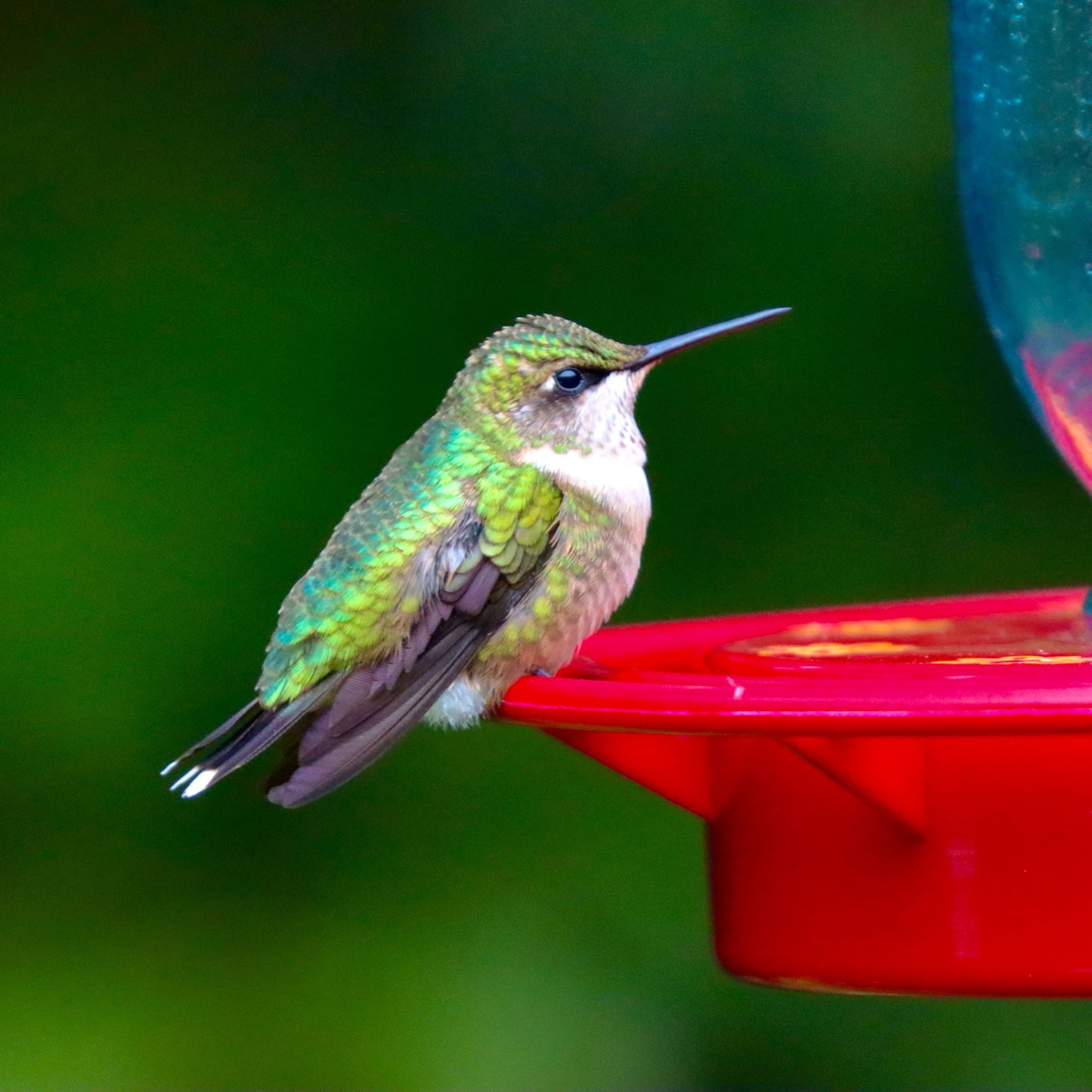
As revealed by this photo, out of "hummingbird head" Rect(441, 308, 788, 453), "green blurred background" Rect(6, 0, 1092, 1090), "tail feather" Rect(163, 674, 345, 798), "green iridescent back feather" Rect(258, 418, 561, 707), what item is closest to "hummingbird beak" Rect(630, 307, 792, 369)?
"hummingbird head" Rect(441, 308, 788, 453)

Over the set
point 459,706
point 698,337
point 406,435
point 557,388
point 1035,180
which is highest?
point 1035,180

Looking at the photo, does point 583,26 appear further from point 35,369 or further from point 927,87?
point 35,369

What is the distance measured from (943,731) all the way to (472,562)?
1.25 meters

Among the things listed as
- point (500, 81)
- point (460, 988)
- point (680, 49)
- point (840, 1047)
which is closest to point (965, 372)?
point (680, 49)

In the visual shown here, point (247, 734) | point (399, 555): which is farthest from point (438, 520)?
point (247, 734)

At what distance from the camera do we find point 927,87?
12.8 ft

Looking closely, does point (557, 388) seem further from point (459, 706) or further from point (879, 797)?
point (879, 797)

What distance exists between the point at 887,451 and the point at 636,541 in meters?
1.41

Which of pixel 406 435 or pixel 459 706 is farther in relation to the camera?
pixel 406 435

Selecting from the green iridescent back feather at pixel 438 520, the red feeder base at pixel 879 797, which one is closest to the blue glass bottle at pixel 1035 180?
the red feeder base at pixel 879 797

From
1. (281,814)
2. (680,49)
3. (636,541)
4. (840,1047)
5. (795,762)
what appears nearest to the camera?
(795,762)

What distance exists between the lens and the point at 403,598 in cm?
255

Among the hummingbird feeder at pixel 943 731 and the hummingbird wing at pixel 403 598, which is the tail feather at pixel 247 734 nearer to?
the hummingbird wing at pixel 403 598

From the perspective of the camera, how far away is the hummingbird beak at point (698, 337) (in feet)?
8.13
